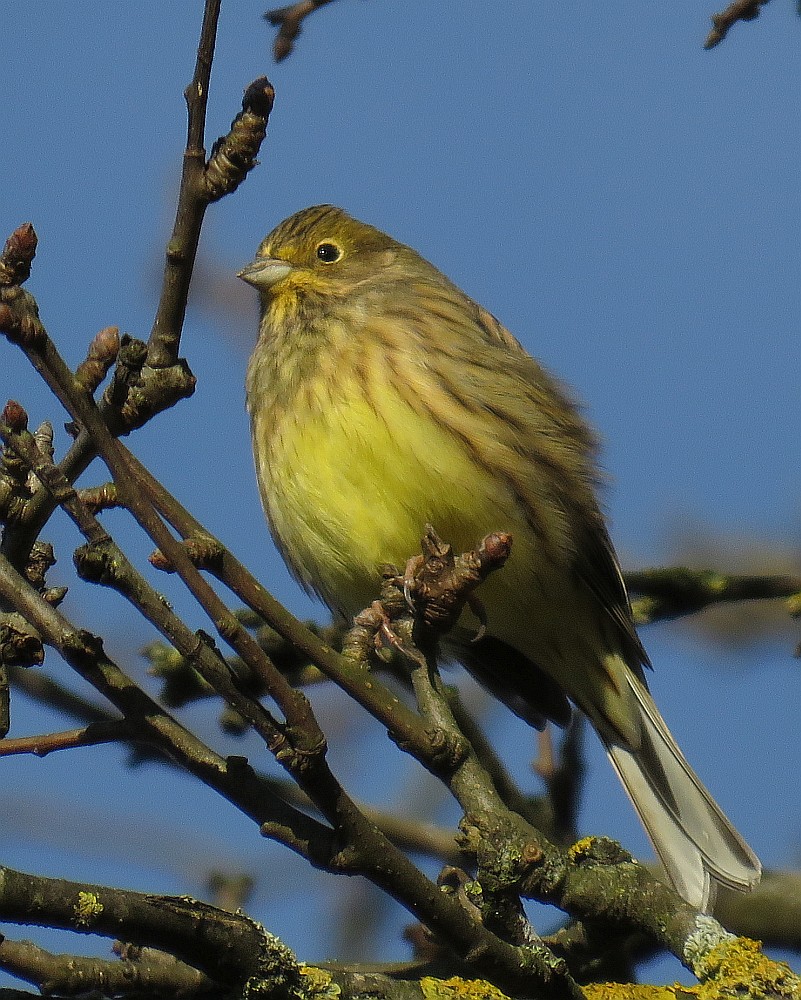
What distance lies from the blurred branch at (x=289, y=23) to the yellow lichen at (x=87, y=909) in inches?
115

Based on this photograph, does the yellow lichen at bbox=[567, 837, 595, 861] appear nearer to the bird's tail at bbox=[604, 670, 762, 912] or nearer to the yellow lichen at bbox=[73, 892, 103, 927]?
the yellow lichen at bbox=[73, 892, 103, 927]

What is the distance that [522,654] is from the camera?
18.2 ft

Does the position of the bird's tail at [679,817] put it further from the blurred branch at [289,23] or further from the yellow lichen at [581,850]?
the blurred branch at [289,23]

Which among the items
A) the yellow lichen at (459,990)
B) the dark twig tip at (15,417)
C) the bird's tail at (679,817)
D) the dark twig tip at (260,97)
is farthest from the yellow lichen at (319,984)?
the bird's tail at (679,817)

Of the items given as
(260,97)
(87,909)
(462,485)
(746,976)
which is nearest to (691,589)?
(462,485)

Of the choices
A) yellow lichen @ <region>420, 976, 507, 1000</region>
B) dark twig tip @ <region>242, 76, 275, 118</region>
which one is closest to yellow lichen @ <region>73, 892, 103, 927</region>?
yellow lichen @ <region>420, 976, 507, 1000</region>

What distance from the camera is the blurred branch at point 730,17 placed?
3904mm

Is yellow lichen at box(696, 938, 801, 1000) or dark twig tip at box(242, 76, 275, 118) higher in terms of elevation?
dark twig tip at box(242, 76, 275, 118)

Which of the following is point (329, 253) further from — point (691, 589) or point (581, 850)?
point (581, 850)

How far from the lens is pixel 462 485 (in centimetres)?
470

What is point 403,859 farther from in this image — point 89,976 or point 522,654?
point 522,654

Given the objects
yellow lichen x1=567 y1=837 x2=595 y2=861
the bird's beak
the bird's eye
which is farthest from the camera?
the bird's eye

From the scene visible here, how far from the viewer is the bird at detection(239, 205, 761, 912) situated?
4648 mm

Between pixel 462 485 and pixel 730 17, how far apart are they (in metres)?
1.71
